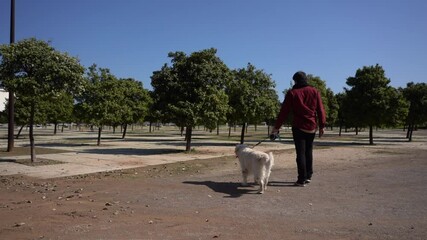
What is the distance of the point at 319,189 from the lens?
28.0 feet

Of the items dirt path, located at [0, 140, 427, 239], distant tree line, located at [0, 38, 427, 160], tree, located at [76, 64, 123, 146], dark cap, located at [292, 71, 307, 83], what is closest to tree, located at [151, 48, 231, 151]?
distant tree line, located at [0, 38, 427, 160]

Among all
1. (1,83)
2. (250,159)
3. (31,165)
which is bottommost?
(31,165)

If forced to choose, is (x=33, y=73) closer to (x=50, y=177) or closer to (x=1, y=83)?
(x=1, y=83)

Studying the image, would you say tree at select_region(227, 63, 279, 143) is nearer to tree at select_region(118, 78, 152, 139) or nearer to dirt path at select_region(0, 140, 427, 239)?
tree at select_region(118, 78, 152, 139)

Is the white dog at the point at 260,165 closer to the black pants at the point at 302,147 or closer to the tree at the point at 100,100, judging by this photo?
the black pants at the point at 302,147

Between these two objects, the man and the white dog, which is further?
the man

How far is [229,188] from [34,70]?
8.98 metres

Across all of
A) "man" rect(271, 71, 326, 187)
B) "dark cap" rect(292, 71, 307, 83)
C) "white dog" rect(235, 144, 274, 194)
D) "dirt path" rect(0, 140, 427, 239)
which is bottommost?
"dirt path" rect(0, 140, 427, 239)

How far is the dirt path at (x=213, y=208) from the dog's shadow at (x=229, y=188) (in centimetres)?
2

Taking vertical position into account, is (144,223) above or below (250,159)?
below

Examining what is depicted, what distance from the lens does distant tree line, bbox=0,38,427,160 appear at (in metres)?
13.7

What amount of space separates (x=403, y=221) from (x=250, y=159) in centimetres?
352

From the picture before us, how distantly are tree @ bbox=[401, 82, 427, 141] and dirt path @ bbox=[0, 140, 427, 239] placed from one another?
28.1m

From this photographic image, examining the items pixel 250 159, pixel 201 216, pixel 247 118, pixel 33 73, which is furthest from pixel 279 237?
pixel 247 118
